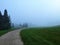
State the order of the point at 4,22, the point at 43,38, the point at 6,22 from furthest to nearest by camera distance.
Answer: the point at 6,22, the point at 4,22, the point at 43,38

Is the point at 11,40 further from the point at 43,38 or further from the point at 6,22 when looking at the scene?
the point at 6,22

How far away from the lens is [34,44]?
1575 centimetres

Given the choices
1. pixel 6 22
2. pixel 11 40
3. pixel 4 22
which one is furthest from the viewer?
pixel 6 22

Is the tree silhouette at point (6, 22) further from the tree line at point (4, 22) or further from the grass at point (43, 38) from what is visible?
the grass at point (43, 38)

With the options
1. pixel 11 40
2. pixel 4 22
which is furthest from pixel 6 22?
pixel 11 40

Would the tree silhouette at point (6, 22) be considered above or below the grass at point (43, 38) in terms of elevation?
below

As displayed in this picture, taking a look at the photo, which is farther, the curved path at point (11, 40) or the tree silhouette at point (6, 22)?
the tree silhouette at point (6, 22)

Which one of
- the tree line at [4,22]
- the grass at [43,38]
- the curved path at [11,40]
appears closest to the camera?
the grass at [43,38]

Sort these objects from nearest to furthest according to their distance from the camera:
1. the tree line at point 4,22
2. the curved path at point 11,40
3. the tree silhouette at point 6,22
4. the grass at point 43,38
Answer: the grass at point 43,38 → the curved path at point 11,40 → the tree line at point 4,22 → the tree silhouette at point 6,22

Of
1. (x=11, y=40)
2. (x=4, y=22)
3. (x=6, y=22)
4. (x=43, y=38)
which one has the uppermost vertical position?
(x=43, y=38)

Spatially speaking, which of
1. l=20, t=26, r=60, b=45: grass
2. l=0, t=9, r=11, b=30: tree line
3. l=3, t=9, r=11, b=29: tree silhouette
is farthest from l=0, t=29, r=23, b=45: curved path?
l=3, t=9, r=11, b=29: tree silhouette

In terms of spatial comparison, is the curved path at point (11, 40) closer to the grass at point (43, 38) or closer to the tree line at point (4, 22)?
the grass at point (43, 38)

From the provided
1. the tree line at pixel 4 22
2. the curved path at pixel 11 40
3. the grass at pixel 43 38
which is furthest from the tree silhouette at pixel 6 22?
the grass at pixel 43 38

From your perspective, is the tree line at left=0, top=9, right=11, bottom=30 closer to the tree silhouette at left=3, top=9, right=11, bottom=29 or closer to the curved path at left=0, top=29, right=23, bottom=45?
the tree silhouette at left=3, top=9, right=11, bottom=29
